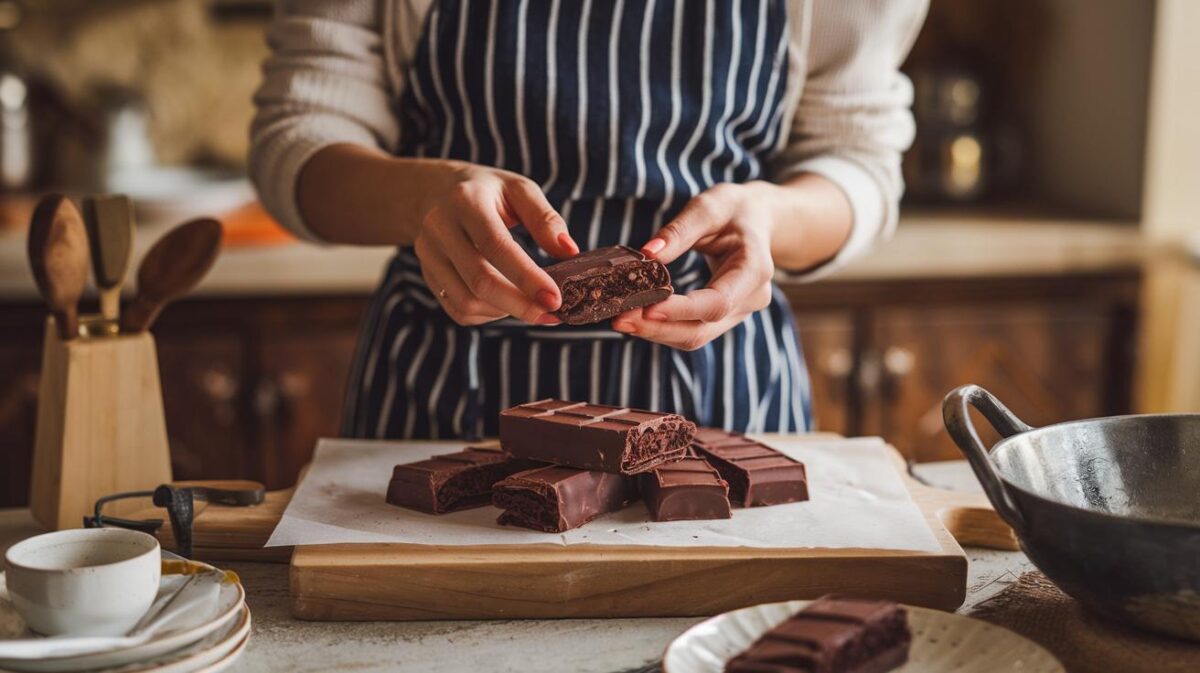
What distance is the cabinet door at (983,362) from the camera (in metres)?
2.70

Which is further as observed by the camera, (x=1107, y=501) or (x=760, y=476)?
(x=760, y=476)

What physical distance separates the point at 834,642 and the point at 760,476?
1.21 feet

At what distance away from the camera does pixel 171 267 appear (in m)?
1.28

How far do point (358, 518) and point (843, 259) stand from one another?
709 mm

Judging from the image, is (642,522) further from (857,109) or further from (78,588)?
(857,109)

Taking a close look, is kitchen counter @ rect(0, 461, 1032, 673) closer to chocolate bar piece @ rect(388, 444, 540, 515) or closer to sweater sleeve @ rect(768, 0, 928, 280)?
chocolate bar piece @ rect(388, 444, 540, 515)

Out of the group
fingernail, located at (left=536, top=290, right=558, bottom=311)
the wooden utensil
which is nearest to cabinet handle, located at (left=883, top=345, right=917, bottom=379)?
fingernail, located at (left=536, top=290, right=558, bottom=311)

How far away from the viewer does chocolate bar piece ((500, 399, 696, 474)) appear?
116 cm

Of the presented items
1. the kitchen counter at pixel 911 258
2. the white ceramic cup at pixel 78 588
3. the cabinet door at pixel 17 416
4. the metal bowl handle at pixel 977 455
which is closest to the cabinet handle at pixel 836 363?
the kitchen counter at pixel 911 258

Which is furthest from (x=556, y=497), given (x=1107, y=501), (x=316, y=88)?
(x=316, y=88)

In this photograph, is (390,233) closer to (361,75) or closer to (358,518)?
(361,75)

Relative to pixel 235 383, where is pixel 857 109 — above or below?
above

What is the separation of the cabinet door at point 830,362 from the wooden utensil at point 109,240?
163 cm

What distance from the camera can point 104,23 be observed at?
300cm
